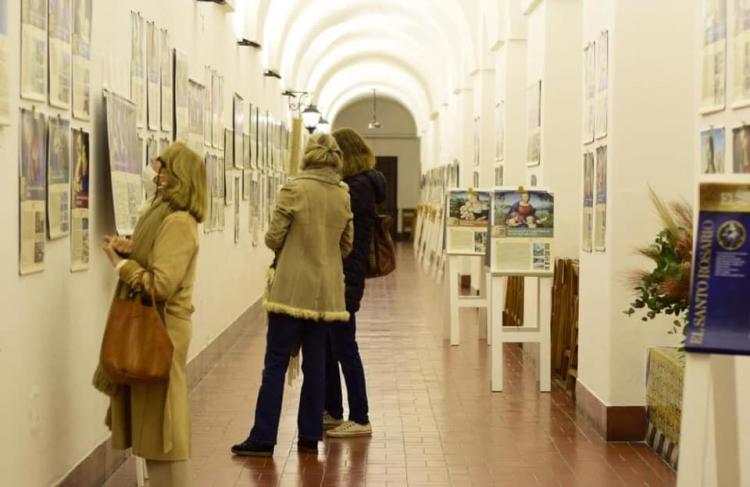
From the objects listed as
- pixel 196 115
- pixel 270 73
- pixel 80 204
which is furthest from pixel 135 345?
pixel 270 73

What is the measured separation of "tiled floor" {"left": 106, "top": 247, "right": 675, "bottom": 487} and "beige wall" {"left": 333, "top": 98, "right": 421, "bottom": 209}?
35323 mm

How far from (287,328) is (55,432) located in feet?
6.56

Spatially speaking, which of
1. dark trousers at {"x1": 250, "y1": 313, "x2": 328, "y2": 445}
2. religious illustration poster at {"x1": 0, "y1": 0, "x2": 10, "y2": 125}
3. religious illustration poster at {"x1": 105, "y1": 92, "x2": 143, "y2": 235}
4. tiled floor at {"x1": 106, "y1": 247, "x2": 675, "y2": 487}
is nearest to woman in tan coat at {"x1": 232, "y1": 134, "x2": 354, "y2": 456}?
dark trousers at {"x1": 250, "y1": 313, "x2": 328, "y2": 445}

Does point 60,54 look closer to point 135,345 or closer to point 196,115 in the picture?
point 135,345

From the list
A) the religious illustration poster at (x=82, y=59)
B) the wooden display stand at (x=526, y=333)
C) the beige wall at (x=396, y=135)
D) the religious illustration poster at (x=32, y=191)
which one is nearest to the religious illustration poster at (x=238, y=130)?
the wooden display stand at (x=526, y=333)

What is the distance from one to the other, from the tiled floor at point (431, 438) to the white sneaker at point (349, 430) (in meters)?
0.11

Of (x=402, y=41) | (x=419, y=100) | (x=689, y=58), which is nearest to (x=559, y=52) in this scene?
(x=689, y=58)

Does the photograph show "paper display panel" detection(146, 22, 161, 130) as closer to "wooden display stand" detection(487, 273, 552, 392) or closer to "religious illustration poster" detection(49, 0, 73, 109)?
"religious illustration poster" detection(49, 0, 73, 109)

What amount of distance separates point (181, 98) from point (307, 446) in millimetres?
3203

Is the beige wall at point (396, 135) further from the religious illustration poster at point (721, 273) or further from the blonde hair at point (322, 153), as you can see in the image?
the religious illustration poster at point (721, 273)

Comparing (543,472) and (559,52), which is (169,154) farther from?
(559,52)

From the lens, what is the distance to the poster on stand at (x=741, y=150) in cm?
583

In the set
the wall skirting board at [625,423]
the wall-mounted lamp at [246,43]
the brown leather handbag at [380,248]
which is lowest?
the wall skirting board at [625,423]

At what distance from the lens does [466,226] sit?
535 inches
